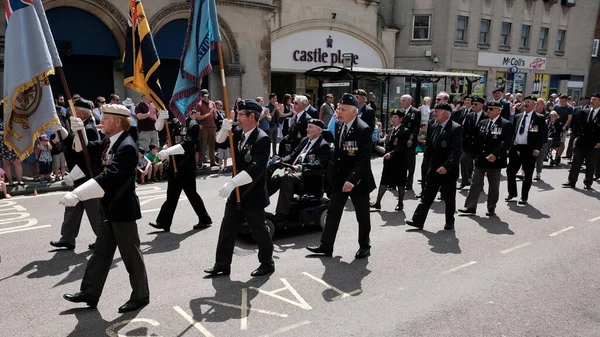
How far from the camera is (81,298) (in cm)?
454

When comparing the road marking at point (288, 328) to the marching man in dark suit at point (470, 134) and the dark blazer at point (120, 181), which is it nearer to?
the dark blazer at point (120, 181)

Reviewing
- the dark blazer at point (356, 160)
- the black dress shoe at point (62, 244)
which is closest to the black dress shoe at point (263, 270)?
the dark blazer at point (356, 160)

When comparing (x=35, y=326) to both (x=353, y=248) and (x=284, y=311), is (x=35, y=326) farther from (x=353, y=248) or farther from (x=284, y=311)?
(x=353, y=248)

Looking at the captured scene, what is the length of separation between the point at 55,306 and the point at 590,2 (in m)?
43.7

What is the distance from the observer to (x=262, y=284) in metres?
5.22

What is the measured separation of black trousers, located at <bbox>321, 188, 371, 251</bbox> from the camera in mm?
5984

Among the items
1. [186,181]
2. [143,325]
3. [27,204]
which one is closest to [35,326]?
[143,325]

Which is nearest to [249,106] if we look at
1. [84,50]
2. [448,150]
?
[448,150]

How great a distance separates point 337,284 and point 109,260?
239cm

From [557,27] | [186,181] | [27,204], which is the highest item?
[557,27]

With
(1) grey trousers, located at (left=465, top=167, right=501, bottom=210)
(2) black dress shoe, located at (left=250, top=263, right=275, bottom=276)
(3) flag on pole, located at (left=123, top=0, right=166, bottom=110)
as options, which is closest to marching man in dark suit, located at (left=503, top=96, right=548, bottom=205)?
(1) grey trousers, located at (left=465, top=167, right=501, bottom=210)

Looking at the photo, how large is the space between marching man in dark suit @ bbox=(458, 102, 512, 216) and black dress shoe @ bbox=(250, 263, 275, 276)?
444cm

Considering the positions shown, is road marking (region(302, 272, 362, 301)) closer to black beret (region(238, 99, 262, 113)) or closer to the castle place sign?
black beret (region(238, 99, 262, 113))

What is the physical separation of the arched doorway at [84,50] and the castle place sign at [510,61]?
944 inches
